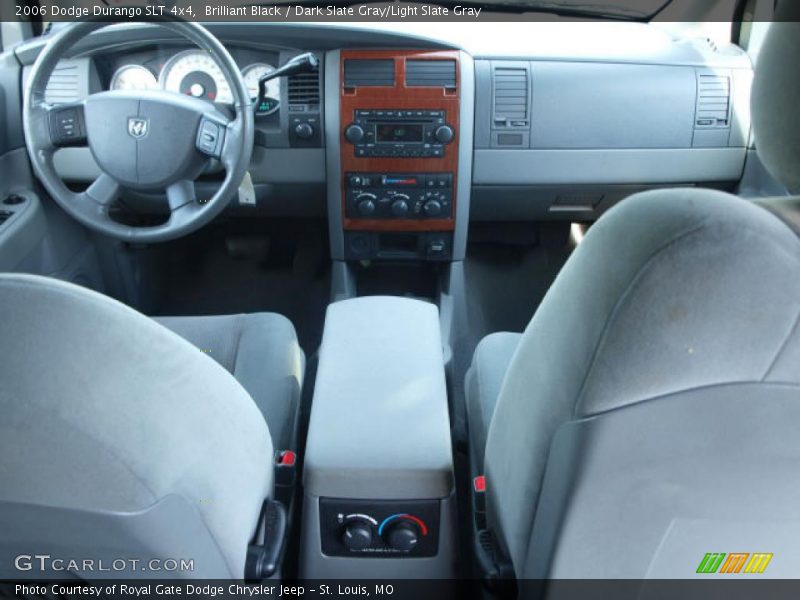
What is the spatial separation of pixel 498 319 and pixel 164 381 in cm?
196

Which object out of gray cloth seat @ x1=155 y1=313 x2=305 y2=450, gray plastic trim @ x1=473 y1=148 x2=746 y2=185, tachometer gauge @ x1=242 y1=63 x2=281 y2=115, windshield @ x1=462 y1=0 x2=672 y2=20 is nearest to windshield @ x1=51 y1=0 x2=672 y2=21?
windshield @ x1=462 y1=0 x2=672 y2=20

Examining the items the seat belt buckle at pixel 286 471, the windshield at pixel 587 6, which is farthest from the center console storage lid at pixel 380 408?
the windshield at pixel 587 6

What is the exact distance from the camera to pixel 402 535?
0.96 meters

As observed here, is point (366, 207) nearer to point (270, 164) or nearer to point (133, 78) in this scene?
point (270, 164)

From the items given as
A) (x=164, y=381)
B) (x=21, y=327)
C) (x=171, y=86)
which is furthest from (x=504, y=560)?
(x=171, y=86)

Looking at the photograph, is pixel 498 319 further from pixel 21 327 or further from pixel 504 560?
pixel 21 327

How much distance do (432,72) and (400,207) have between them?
0.39 meters

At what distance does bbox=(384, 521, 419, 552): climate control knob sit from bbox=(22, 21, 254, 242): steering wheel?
95 centimetres

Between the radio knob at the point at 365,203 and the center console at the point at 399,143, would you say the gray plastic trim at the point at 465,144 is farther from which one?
the radio knob at the point at 365,203

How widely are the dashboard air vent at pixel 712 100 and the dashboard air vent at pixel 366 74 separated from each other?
0.89 metres

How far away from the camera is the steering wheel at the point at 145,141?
1.61 metres

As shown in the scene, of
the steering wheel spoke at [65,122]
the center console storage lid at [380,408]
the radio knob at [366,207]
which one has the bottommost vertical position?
the radio knob at [366,207]

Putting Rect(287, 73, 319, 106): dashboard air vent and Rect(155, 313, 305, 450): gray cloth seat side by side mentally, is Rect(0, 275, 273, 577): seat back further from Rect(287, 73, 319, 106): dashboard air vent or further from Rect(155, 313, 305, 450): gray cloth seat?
Rect(287, 73, 319, 106): dashboard air vent

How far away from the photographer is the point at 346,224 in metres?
2.12
